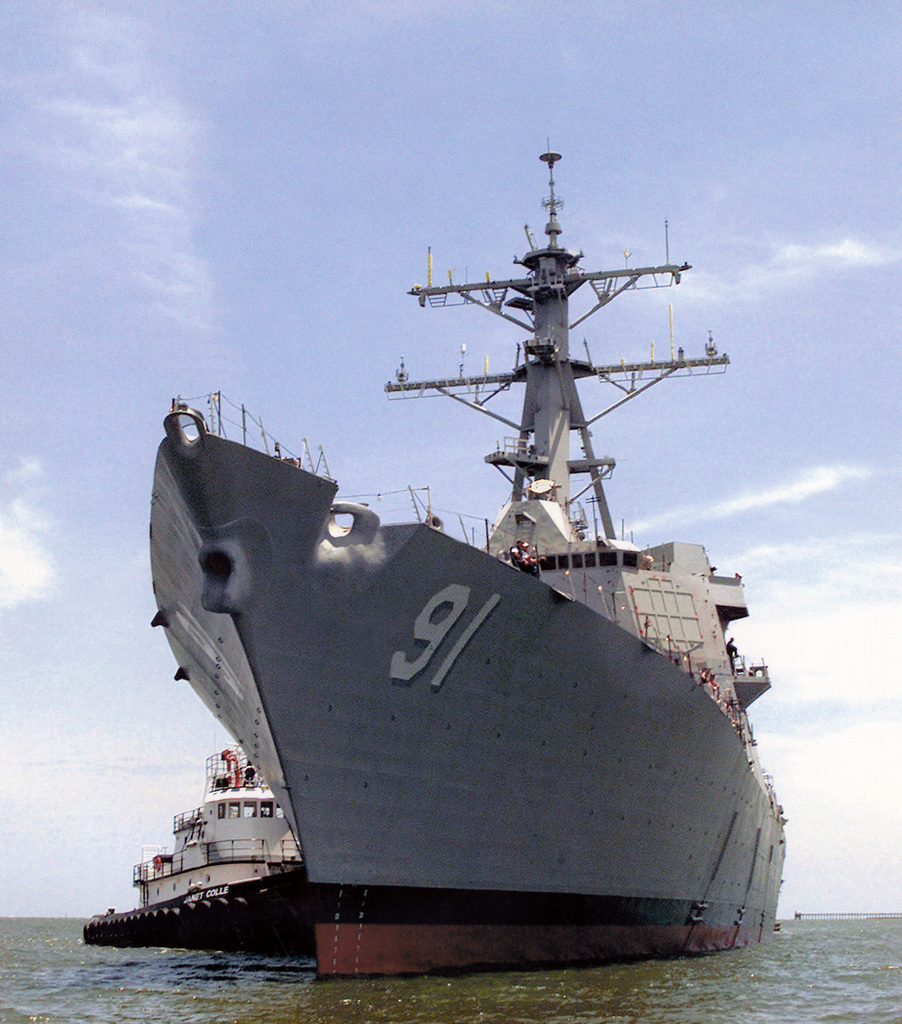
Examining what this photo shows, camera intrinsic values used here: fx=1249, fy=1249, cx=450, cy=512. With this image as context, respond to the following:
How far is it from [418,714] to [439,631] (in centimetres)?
97

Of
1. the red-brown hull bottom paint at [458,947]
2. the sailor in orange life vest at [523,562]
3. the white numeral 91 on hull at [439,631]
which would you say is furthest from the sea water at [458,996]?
the sailor in orange life vest at [523,562]

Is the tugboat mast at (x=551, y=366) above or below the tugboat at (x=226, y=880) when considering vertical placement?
above

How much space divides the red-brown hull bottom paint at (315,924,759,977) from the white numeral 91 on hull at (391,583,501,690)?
9.66 feet

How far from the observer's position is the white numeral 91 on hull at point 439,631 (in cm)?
1406

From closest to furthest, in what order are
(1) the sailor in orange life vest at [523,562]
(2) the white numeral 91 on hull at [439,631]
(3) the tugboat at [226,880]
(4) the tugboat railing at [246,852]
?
(2) the white numeral 91 on hull at [439,631] → (1) the sailor in orange life vest at [523,562] → (3) the tugboat at [226,880] → (4) the tugboat railing at [246,852]

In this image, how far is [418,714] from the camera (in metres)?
14.2

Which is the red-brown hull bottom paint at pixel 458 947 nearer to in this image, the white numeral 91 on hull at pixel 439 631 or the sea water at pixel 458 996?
the sea water at pixel 458 996

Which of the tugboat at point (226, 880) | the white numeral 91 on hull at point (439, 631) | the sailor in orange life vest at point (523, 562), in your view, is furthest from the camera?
the tugboat at point (226, 880)

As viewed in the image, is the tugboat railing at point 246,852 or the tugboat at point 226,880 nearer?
the tugboat at point 226,880

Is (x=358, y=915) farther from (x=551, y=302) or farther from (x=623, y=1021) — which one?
(x=551, y=302)

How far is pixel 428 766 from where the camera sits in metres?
14.2

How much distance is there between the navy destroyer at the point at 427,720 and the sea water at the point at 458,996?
2.26ft

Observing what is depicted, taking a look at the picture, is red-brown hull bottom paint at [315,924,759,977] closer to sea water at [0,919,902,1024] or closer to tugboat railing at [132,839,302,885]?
sea water at [0,919,902,1024]

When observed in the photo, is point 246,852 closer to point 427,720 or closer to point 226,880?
point 226,880
